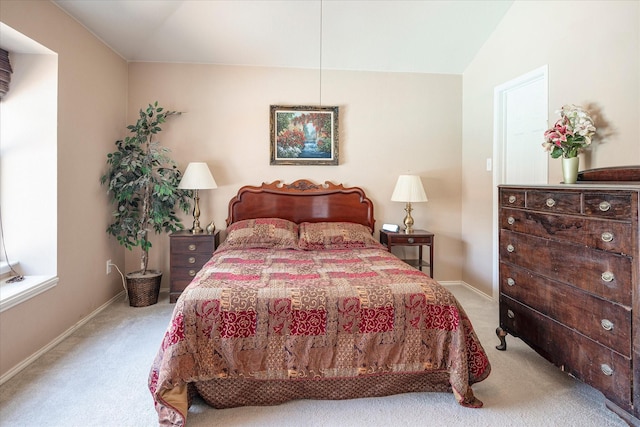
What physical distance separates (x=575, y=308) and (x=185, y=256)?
313 cm

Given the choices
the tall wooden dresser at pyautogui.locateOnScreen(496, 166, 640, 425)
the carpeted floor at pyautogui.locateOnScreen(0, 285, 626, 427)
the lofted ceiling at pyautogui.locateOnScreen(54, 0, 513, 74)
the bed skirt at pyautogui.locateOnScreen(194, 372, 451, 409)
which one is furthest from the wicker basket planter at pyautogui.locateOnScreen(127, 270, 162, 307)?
the tall wooden dresser at pyautogui.locateOnScreen(496, 166, 640, 425)

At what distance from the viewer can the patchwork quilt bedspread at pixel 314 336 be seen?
183cm

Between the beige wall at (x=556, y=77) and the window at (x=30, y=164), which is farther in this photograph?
the window at (x=30, y=164)

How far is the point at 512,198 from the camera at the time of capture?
2436 millimetres

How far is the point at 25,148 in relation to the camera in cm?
269

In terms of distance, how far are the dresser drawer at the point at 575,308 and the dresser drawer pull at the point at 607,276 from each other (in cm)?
10

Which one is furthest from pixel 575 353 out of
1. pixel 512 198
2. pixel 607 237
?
pixel 512 198

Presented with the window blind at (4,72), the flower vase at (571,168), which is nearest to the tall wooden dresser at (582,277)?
the flower vase at (571,168)

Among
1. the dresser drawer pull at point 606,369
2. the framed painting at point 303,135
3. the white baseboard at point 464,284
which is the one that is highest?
the framed painting at point 303,135

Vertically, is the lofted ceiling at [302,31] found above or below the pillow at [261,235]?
above

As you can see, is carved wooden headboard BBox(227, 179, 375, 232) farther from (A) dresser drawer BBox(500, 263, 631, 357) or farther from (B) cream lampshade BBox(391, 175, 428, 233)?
(A) dresser drawer BBox(500, 263, 631, 357)

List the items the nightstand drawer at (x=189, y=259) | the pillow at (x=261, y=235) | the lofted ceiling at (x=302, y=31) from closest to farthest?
the lofted ceiling at (x=302, y=31), the pillow at (x=261, y=235), the nightstand drawer at (x=189, y=259)

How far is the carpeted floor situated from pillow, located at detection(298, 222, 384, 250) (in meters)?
1.45

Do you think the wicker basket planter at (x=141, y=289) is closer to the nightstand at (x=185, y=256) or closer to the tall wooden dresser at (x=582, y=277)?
the nightstand at (x=185, y=256)
